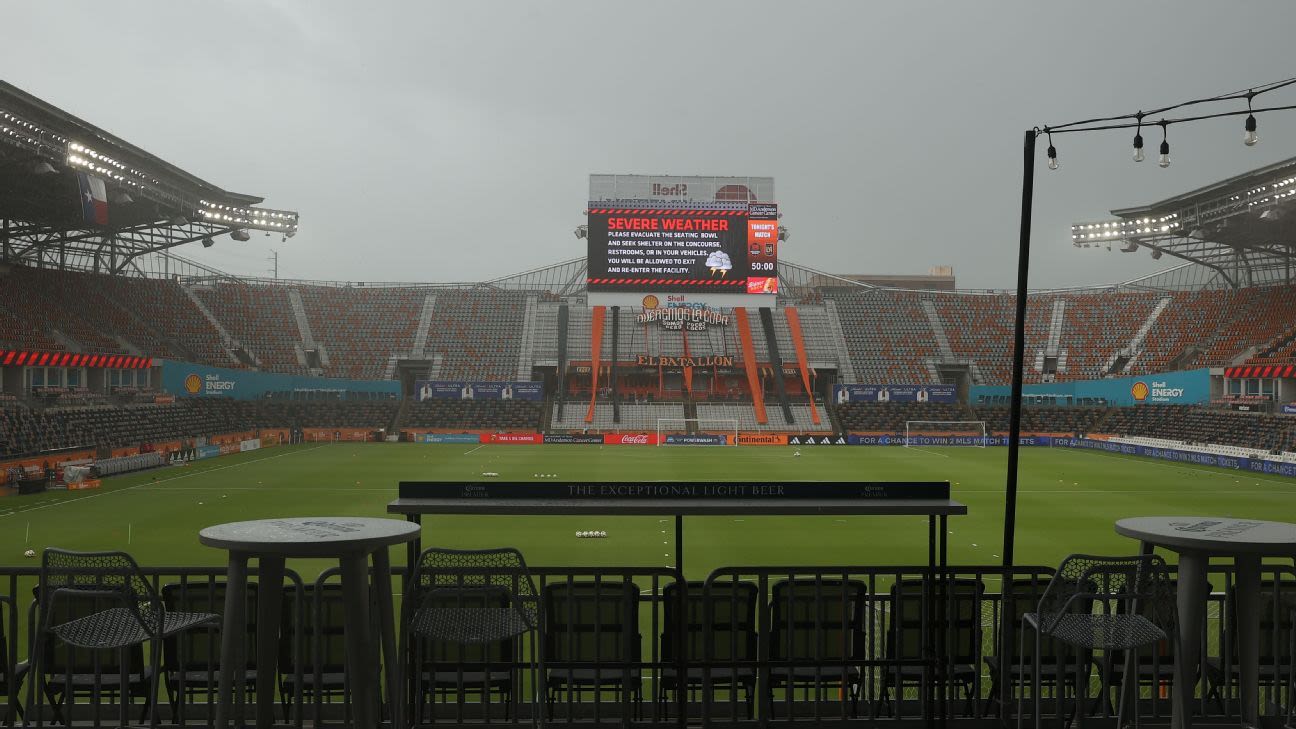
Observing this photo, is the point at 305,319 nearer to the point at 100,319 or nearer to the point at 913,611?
the point at 100,319

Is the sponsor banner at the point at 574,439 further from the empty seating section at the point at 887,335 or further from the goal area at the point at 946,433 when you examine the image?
the empty seating section at the point at 887,335

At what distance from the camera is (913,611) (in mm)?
7176

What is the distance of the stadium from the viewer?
6828 millimetres

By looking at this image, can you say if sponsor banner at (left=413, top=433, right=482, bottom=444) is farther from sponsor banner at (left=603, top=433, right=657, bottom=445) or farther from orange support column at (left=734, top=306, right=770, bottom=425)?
orange support column at (left=734, top=306, right=770, bottom=425)

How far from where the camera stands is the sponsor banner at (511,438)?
6069 cm

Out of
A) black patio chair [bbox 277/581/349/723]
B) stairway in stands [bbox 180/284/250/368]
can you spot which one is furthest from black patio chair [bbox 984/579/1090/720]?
stairway in stands [bbox 180/284/250/368]

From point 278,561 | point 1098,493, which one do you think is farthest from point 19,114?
point 1098,493

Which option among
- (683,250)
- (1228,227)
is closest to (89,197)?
(683,250)

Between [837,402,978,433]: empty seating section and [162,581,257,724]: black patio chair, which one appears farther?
[837,402,978,433]: empty seating section

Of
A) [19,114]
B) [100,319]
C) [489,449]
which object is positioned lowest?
[489,449]

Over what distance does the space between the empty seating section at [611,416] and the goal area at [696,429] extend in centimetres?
102

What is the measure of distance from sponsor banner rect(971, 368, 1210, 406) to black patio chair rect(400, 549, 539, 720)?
49660 millimetres

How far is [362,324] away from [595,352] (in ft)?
67.9

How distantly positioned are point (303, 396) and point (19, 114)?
28541 mm
